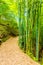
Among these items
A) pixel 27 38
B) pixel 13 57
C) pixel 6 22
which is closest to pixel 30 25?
pixel 27 38

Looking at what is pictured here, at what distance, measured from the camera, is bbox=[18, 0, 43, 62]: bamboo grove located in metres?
3.85

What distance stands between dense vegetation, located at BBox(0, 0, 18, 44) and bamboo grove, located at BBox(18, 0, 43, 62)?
34.8 inches

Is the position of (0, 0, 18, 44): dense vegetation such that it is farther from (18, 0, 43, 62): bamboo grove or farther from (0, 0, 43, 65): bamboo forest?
(18, 0, 43, 62): bamboo grove

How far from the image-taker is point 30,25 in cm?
406

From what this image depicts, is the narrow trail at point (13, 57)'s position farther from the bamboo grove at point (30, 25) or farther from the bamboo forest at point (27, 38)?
the bamboo grove at point (30, 25)

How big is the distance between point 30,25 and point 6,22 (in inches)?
68.3

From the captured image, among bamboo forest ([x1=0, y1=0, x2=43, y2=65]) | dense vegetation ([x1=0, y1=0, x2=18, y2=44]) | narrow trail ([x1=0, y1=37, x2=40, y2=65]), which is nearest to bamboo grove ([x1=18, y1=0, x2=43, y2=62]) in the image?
bamboo forest ([x1=0, y1=0, x2=43, y2=65])

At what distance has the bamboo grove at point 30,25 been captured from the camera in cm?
385

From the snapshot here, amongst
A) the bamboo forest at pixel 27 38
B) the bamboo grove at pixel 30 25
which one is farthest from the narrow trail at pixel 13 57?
the bamboo grove at pixel 30 25

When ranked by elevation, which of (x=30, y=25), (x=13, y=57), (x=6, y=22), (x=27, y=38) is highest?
(x=30, y=25)

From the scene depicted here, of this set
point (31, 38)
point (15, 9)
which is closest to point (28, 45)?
point (31, 38)

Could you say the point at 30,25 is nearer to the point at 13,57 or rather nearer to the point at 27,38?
the point at 27,38

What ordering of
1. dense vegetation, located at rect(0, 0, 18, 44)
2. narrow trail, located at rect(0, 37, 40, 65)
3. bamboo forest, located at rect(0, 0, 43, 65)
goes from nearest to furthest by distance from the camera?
narrow trail, located at rect(0, 37, 40, 65), bamboo forest, located at rect(0, 0, 43, 65), dense vegetation, located at rect(0, 0, 18, 44)

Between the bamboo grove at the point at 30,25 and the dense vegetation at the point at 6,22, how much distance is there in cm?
88
